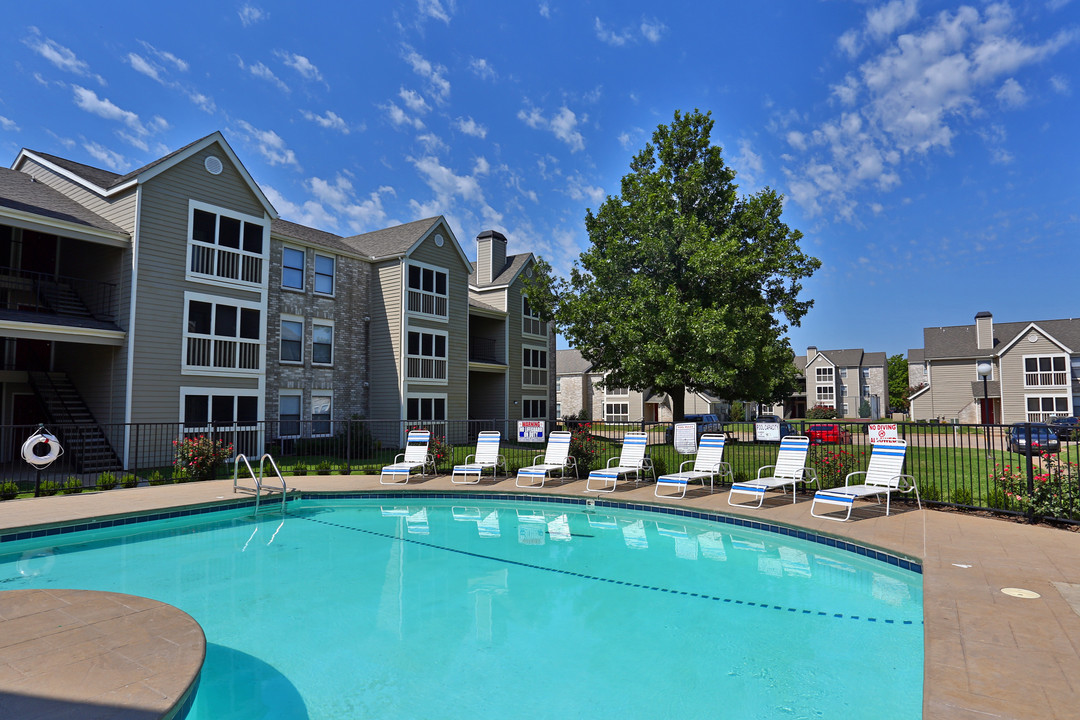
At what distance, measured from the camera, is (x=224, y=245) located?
1814cm

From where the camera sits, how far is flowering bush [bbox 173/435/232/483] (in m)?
13.6

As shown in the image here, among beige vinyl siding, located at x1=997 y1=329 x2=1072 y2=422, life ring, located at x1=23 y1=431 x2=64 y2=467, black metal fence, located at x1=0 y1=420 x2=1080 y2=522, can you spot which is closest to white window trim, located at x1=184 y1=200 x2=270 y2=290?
black metal fence, located at x1=0 y1=420 x2=1080 y2=522

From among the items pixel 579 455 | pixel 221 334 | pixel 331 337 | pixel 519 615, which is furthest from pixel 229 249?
pixel 519 615

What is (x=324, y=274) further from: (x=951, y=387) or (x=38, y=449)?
(x=951, y=387)

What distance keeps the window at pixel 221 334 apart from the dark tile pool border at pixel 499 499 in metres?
7.94

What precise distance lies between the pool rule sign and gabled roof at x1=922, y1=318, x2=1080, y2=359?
41116 mm

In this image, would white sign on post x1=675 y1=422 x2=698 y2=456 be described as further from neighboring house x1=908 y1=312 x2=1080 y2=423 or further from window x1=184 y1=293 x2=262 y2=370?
neighboring house x1=908 y1=312 x2=1080 y2=423

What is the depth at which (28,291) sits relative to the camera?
642 inches

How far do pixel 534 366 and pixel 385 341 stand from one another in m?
9.93

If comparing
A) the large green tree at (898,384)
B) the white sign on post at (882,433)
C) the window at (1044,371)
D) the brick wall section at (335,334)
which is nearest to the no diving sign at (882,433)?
the white sign on post at (882,433)

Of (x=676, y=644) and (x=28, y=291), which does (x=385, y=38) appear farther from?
(x=676, y=644)

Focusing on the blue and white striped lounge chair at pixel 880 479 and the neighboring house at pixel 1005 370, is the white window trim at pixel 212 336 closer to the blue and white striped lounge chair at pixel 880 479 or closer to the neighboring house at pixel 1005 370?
the blue and white striped lounge chair at pixel 880 479

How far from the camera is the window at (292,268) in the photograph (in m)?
20.6

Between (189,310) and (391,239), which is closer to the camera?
(189,310)
